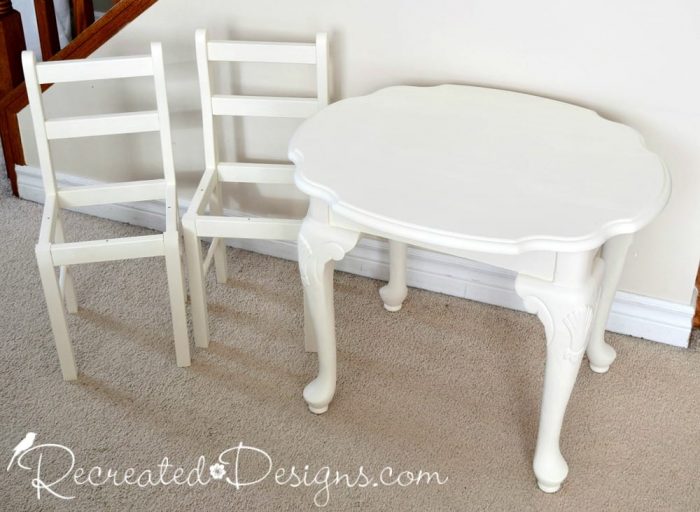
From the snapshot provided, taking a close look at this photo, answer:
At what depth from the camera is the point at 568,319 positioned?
1.48 meters

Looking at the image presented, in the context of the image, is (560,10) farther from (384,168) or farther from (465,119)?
(384,168)

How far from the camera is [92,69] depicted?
196cm

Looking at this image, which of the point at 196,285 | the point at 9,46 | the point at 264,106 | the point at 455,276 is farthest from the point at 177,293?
the point at 9,46

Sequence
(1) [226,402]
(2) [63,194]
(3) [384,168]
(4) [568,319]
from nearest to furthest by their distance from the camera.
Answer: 1. (4) [568,319]
2. (3) [384,168]
3. (1) [226,402]
4. (2) [63,194]

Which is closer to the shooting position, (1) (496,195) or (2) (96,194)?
(1) (496,195)

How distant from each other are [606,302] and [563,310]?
484 mm

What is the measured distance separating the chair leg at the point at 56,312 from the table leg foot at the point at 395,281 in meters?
0.81

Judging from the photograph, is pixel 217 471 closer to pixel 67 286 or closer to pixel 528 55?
pixel 67 286

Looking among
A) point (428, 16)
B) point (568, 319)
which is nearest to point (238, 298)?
point (428, 16)

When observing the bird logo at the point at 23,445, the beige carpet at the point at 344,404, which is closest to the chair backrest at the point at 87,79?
the beige carpet at the point at 344,404

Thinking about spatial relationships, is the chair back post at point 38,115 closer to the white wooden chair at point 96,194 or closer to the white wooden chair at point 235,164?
the white wooden chair at point 96,194

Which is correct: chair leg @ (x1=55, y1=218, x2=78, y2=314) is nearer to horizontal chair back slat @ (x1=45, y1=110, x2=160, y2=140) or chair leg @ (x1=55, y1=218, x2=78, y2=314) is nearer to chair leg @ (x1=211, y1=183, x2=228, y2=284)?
horizontal chair back slat @ (x1=45, y1=110, x2=160, y2=140)

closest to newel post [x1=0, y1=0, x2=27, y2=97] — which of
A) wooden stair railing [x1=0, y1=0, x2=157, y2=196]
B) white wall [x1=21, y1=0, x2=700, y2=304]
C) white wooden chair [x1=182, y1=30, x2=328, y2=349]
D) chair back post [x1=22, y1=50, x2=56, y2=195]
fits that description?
wooden stair railing [x1=0, y1=0, x2=157, y2=196]

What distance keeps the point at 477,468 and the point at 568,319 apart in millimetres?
450
